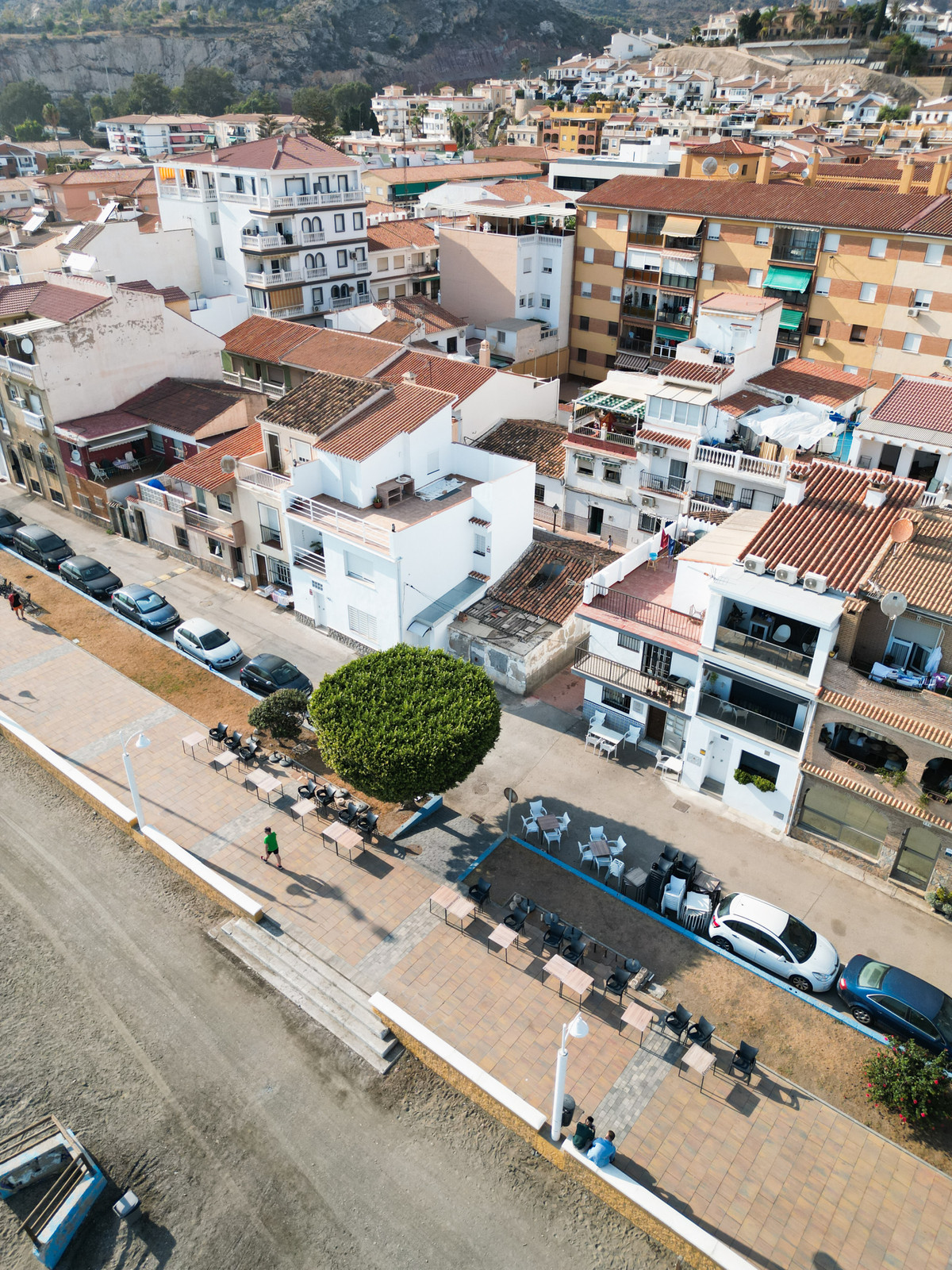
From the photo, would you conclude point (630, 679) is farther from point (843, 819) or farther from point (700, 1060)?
point (700, 1060)

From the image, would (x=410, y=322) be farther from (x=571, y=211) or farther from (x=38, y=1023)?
(x=38, y=1023)

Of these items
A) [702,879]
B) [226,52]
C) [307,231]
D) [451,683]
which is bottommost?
[702,879]

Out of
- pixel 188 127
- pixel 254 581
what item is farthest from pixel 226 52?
pixel 254 581

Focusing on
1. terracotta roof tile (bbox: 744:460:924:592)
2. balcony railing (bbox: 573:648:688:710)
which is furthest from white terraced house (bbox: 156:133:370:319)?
Result: terracotta roof tile (bbox: 744:460:924:592)

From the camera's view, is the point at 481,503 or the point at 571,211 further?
the point at 571,211

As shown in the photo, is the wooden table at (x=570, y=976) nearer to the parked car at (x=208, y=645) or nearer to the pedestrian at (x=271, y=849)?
the pedestrian at (x=271, y=849)
